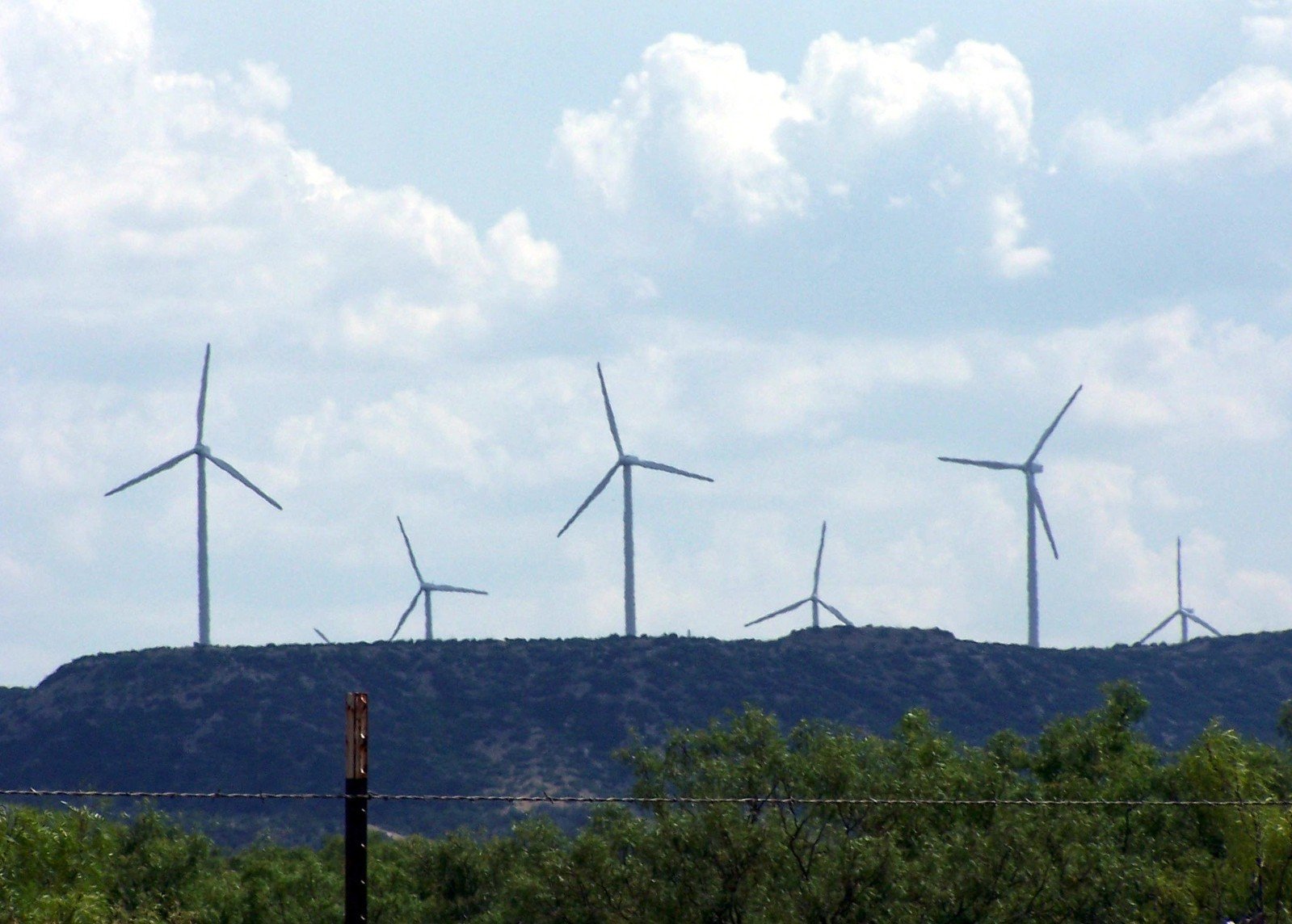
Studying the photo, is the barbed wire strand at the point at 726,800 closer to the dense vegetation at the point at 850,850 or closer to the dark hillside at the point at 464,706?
the dense vegetation at the point at 850,850

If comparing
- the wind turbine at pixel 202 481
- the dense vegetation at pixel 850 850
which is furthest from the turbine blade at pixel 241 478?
the dense vegetation at pixel 850 850

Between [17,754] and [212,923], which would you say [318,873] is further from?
[17,754]

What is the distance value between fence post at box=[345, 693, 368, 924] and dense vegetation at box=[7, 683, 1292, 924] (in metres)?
22.5

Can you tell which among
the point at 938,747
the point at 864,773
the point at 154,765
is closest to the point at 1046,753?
the point at 938,747

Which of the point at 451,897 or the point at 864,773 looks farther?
the point at 451,897

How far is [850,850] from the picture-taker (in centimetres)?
4312

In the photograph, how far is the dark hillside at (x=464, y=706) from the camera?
6216 inches

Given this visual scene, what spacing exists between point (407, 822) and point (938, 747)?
96.6 m

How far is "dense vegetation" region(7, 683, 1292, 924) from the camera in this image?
43250mm

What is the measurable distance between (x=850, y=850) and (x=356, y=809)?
944 inches

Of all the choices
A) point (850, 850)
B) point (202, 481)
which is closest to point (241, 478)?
point (202, 481)

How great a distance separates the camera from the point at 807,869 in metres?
44.6

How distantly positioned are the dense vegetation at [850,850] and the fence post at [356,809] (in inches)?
884

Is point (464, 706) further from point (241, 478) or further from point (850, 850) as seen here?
point (850, 850)
